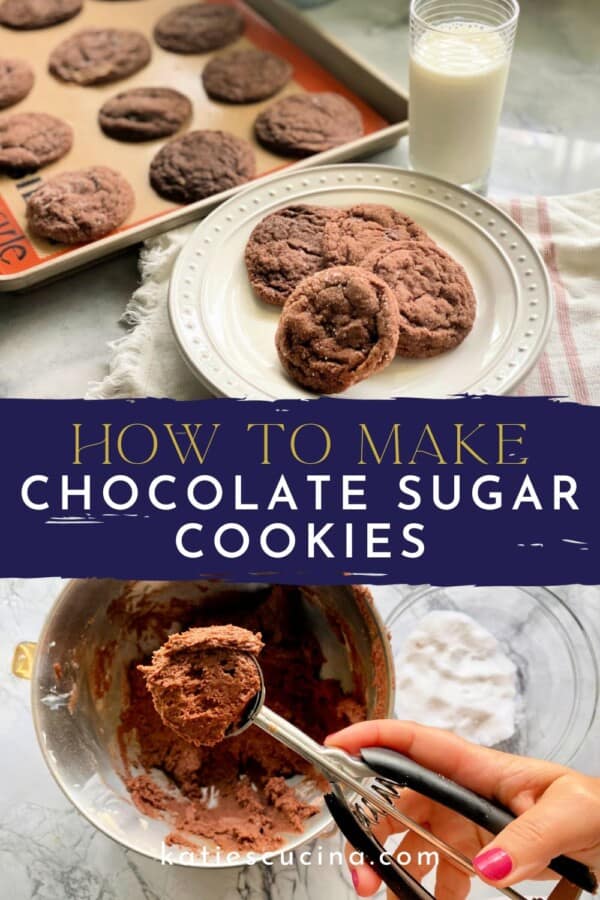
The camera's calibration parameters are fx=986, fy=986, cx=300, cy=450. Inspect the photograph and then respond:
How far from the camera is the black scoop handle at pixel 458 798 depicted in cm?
68

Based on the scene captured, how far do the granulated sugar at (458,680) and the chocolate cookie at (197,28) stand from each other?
3.89ft

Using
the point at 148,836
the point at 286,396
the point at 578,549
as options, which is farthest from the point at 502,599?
the point at 148,836

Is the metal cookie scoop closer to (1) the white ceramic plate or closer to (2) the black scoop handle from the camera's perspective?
(2) the black scoop handle

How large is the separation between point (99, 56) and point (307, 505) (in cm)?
Answer: 105

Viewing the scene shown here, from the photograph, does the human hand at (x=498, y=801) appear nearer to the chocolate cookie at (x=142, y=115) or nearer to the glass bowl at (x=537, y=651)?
the glass bowl at (x=537, y=651)

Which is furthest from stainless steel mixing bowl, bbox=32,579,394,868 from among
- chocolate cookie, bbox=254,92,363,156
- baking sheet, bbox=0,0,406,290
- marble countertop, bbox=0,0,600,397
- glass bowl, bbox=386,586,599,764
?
chocolate cookie, bbox=254,92,363,156

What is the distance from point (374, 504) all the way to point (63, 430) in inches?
14.3

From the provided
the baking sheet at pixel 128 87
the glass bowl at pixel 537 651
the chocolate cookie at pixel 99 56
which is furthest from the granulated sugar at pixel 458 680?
the chocolate cookie at pixel 99 56

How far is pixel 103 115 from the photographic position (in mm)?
1590

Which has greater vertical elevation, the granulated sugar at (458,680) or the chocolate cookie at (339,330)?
the chocolate cookie at (339,330)

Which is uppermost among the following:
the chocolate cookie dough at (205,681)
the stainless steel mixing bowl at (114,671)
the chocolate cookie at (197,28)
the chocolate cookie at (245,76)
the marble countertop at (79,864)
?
the chocolate cookie at (197,28)

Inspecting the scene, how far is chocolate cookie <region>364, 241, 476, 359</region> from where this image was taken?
1170 millimetres

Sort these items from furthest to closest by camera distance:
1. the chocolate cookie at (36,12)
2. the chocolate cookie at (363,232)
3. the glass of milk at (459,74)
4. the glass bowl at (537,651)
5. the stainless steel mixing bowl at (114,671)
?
the chocolate cookie at (36,12) < the glass of milk at (459,74) < the chocolate cookie at (363,232) < the glass bowl at (537,651) < the stainless steel mixing bowl at (114,671)

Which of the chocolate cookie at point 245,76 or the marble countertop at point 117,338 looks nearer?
the marble countertop at point 117,338
